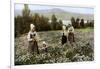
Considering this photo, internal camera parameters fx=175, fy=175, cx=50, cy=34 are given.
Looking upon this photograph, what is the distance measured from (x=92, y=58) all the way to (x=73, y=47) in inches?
11.8

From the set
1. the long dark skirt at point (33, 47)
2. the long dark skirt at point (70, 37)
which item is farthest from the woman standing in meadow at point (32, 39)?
the long dark skirt at point (70, 37)

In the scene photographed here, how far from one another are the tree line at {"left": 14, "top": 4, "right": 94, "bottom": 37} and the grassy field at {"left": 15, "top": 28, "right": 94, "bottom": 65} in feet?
0.19

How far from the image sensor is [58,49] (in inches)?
81.7

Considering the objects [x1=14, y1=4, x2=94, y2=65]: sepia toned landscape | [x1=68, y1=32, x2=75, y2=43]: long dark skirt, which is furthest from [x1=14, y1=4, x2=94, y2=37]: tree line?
[x1=68, y1=32, x2=75, y2=43]: long dark skirt

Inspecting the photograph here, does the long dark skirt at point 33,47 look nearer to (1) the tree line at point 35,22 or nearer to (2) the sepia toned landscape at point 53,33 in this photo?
(2) the sepia toned landscape at point 53,33

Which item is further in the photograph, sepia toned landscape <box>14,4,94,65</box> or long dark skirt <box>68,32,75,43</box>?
long dark skirt <box>68,32,75,43</box>

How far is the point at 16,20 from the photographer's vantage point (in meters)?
1.92

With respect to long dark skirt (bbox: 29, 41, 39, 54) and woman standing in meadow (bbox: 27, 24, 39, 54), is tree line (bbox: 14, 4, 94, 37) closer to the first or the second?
woman standing in meadow (bbox: 27, 24, 39, 54)

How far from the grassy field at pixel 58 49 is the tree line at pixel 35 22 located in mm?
57

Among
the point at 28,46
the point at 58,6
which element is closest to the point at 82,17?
the point at 58,6

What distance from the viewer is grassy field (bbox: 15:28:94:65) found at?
1.94 metres

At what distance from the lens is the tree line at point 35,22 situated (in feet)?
6.35

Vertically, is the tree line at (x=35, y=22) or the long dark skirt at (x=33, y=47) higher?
the tree line at (x=35, y=22)
